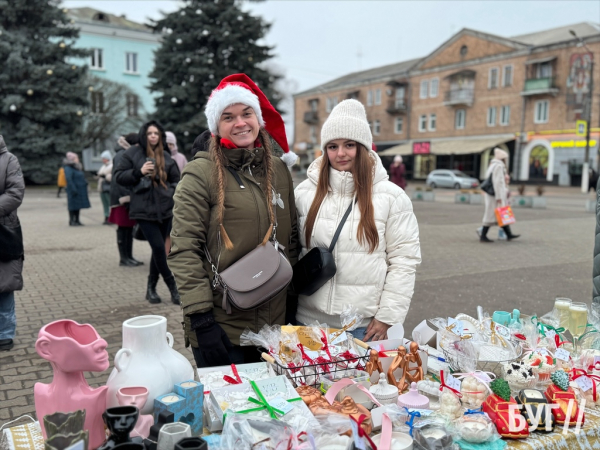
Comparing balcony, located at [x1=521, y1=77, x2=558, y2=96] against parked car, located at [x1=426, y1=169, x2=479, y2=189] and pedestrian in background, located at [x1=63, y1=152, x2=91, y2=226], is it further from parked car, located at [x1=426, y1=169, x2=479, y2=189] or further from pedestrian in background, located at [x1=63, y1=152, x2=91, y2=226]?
pedestrian in background, located at [x1=63, y1=152, x2=91, y2=226]

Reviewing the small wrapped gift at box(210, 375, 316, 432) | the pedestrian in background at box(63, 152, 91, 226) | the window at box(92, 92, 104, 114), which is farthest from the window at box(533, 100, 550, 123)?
the small wrapped gift at box(210, 375, 316, 432)

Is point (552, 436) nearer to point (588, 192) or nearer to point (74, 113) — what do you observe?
point (74, 113)

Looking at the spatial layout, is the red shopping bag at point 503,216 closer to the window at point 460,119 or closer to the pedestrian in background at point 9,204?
the pedestrian in background at point 9,204

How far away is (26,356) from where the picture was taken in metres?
4.46

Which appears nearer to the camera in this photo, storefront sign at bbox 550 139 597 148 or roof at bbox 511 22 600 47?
storefront sign at bbox 550 139 597 148

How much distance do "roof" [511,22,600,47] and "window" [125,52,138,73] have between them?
31571mm

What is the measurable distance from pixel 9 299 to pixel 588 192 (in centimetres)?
3467

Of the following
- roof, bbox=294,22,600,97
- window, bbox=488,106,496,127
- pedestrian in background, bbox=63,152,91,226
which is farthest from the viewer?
window, bbox=488,106,496,127

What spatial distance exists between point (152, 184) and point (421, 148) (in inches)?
1709

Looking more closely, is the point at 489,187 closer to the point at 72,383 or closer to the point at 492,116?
the point at 72,383

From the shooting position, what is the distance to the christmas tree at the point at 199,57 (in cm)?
2495

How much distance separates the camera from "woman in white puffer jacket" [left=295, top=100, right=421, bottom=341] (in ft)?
8.40

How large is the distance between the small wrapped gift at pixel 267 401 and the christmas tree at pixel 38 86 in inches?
1117

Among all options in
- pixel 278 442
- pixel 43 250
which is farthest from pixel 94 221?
pixel 278 442
